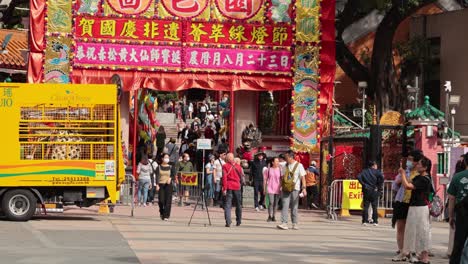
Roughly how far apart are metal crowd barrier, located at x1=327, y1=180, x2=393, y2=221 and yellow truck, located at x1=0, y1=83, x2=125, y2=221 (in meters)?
6.68

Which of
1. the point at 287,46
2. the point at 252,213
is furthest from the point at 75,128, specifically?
the point at 287,46

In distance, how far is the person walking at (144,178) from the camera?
3136cm

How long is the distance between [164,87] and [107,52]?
2.12 m

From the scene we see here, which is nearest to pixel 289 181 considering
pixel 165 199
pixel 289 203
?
pixel 289 203

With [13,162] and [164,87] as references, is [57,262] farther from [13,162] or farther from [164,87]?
[164,87]

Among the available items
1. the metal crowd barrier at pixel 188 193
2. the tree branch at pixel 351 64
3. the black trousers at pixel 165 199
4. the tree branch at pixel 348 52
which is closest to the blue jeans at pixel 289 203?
the black trousers at pixel 165 199

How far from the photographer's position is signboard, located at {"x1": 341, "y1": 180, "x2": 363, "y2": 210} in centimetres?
2902

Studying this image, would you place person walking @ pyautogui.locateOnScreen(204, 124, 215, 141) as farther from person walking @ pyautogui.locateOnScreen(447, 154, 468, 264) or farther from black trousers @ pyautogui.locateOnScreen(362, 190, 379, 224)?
person walking @ pyautogui.locateOnScreen(447, 154, 468, 264)

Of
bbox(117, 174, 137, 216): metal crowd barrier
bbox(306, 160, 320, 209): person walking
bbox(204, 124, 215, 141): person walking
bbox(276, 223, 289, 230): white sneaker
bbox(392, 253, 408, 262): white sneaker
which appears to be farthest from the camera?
bbox(204, 124, 215, 141): person walking

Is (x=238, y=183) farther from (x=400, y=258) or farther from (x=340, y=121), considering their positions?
(x=340, y=121)

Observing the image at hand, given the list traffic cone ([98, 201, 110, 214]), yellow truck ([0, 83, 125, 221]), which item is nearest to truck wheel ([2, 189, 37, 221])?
yellow truck ([0, 83, 125, 221])

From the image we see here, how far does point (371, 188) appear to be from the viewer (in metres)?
26.9

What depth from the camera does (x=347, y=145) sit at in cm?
3164

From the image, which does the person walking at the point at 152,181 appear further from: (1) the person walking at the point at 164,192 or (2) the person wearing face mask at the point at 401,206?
(2) the person wearing face mask at the point at 401,206
